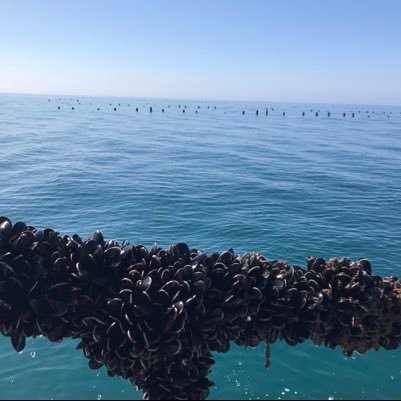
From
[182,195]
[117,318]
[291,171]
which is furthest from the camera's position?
[291,171]

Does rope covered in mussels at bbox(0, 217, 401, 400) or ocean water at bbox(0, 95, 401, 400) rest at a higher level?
rope covered in mussels at bbox(0, 217, 401, 400)

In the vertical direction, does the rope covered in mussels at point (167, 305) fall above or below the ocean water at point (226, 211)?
above

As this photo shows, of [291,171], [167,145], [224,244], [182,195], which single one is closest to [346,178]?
[291,171]

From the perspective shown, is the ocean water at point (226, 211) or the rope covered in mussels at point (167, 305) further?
the ocean water at point (226, 211)

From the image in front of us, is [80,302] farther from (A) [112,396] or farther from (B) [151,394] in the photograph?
(A) [112,396]
